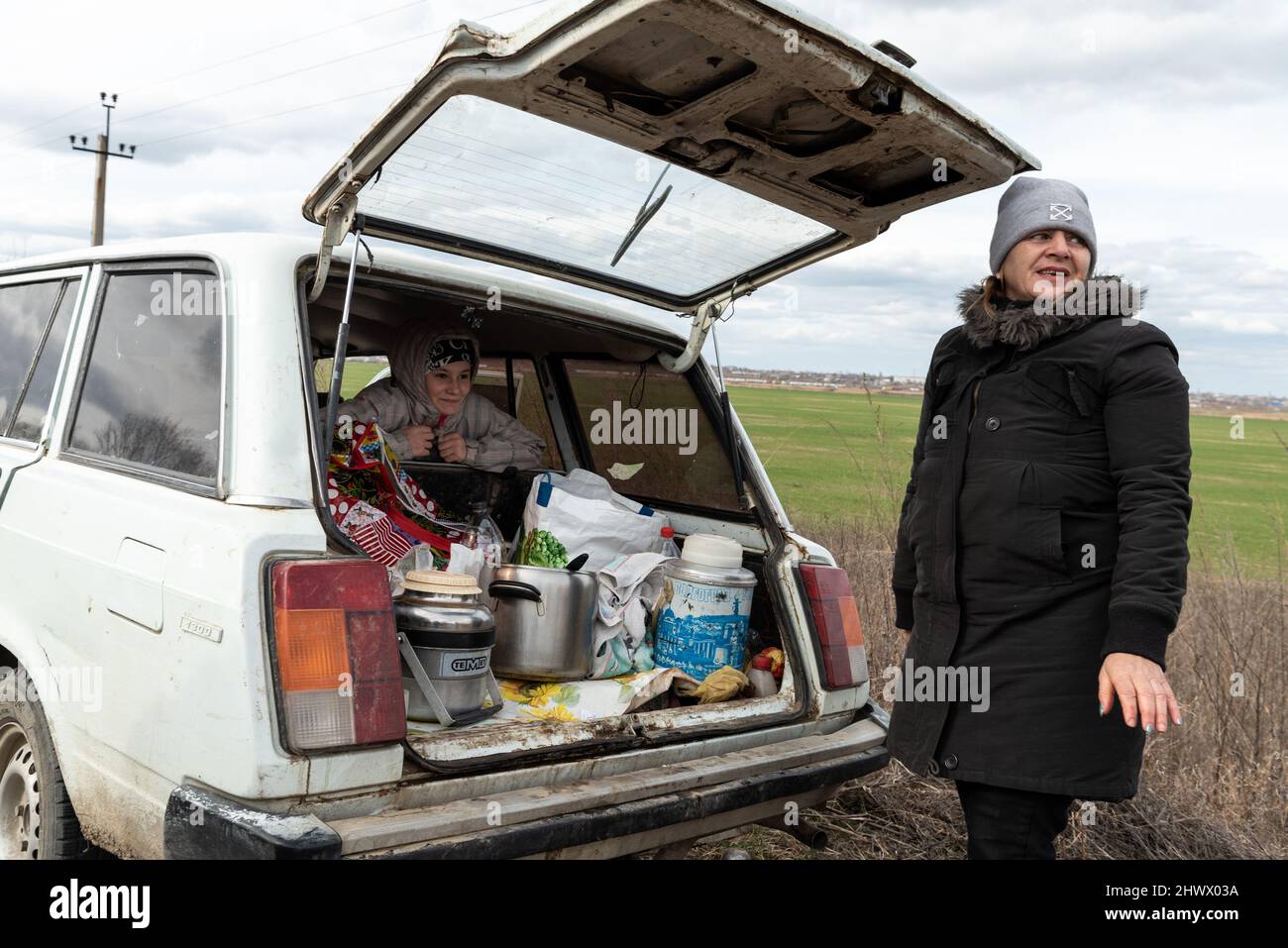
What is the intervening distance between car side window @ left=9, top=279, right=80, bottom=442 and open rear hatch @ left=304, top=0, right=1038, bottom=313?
101 cm

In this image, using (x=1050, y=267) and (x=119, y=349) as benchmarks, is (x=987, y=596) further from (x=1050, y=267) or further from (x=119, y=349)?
(x=119, y=349)

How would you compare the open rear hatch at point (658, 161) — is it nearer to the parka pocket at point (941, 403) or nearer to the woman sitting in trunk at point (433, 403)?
the parka pocket at point (941, 403)

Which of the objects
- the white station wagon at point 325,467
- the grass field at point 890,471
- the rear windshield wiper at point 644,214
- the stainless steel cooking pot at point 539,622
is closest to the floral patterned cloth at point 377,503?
the stainless steel cooking pot at point 539,622

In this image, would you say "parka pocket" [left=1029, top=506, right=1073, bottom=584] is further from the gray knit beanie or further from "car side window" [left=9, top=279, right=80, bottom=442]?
"car side window" [left=9, top=279, right=80, bottom=442]

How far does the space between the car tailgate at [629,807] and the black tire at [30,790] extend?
938 mm

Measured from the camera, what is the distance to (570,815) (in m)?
2.28

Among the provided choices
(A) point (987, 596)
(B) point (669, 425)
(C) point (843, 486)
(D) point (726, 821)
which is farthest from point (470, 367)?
(C) point (843, 486)

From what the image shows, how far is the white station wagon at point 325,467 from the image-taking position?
2041 millimetres

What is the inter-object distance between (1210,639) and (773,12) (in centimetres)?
483

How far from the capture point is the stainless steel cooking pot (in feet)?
9.77

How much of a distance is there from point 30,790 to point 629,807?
1.55 metres

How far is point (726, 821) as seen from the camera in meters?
2.64

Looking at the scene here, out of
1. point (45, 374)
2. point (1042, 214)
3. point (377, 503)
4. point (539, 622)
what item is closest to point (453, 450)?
point (377, 503)

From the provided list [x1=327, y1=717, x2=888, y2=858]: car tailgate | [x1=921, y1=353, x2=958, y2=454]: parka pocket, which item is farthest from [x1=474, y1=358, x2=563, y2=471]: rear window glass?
[x1=921, y1=353, x2=958, y2=454]: parka pocket
